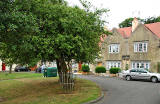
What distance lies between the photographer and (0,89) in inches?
635

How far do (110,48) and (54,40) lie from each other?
22227mm

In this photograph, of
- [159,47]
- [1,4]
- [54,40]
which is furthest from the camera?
[159,47]

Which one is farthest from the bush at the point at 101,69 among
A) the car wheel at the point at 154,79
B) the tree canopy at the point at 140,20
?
the tree canopy at the point at 140,20

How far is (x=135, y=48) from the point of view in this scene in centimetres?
2973

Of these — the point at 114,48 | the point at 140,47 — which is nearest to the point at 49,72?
the point at 114,48

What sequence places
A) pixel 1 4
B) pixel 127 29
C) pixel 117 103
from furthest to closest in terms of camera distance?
pixel 127 29, pixel 117 103, pixel 1 4

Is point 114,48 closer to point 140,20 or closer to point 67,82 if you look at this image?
point 67,82

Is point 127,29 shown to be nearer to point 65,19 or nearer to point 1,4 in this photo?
point 65,19

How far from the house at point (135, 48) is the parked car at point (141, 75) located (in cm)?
587

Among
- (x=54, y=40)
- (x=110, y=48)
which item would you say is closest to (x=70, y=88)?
(x=54, y=40)

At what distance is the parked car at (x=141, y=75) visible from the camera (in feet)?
68.9

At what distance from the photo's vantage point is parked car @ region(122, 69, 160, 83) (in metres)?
21.0

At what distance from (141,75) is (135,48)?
8.58 meters

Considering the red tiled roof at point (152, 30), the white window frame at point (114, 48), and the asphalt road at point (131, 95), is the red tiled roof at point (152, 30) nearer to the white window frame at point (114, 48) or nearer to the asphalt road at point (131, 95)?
the white window frame at point (114, 48)
